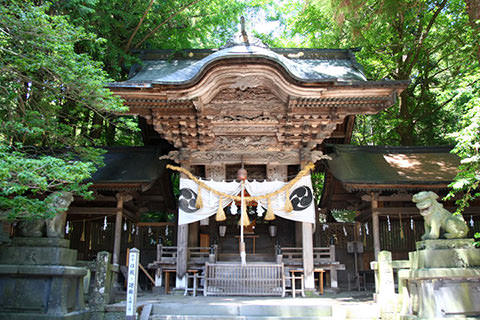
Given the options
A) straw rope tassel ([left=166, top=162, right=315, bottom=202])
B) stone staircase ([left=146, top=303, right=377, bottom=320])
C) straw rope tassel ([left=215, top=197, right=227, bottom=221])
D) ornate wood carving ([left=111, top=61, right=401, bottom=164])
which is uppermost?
ornate wood carving ([left=111, top=61, right=401, bottom=164])

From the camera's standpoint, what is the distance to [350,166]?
33.8 ft

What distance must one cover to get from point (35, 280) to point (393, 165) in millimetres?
8677

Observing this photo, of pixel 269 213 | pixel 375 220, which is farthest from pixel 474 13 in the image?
pixel 269 213

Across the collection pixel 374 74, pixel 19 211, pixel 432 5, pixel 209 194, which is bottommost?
pixel 19 211

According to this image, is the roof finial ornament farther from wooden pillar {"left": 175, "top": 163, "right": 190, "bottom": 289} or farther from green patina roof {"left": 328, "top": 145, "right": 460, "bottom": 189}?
wooden pillar {"left": 175, "top": 163, "right": 190, "bottom": 289}

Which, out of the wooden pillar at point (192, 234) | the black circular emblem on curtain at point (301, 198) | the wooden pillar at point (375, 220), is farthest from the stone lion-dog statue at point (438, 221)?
the wooden pillar at point (192, 234)

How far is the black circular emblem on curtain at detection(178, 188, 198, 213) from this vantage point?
930cm

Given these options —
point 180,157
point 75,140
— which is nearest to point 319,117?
point 180,157

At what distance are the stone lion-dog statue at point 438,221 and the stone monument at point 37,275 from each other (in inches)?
204

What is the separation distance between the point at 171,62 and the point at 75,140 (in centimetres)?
456

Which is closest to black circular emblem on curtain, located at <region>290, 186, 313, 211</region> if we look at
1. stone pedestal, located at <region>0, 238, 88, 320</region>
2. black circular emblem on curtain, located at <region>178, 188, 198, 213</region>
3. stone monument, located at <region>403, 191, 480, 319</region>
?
black circular emblem on curtain, located at <region>178, 188, 198, 213</region>

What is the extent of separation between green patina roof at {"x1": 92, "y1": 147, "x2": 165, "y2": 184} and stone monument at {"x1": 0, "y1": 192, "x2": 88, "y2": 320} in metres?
3.82

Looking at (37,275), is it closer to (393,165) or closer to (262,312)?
(262,312)

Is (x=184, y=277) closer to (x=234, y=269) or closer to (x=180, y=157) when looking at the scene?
(x=234, y=269)
